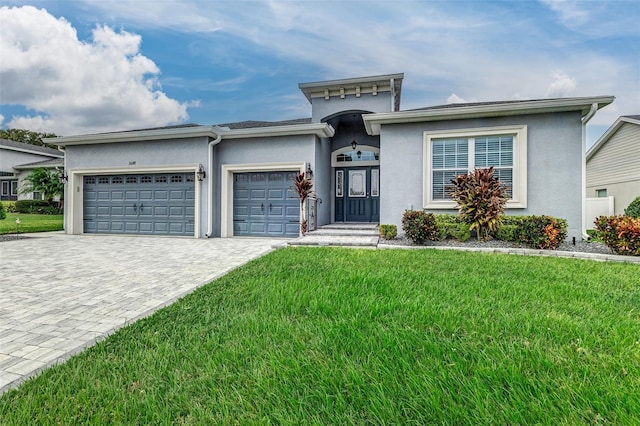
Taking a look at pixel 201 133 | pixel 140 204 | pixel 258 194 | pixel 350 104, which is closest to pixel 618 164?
pixel 350 104

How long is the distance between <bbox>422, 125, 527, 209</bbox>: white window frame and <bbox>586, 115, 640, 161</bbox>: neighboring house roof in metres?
10.8

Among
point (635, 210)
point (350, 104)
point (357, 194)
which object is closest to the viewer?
point (635, 210)

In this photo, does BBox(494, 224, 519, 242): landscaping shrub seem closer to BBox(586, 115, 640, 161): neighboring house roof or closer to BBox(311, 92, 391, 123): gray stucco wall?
BBox(311, 92, 391, 123): gray stucco wall

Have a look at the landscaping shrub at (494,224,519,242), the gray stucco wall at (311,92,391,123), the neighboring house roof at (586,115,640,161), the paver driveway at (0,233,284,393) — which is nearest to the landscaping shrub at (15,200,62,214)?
the paver driveway at (0,233,284,393)

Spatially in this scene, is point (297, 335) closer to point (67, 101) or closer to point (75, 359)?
point (75, 359)

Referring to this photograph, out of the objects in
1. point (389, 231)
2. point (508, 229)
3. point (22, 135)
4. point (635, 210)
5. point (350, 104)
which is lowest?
point (389, 231)

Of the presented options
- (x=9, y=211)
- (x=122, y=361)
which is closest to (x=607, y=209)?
(x=122, y=361)

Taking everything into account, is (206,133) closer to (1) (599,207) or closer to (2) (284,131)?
(2) (284,131)

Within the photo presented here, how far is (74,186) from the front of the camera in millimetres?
12016

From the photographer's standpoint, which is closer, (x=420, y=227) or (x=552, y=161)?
(x=420, y=227)

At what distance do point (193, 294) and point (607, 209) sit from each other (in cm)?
1885

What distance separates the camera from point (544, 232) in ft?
23.0

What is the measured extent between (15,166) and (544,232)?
33.7 metres

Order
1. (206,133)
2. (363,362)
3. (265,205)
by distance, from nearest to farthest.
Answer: (363,362) → (206,133) → (265,205)
